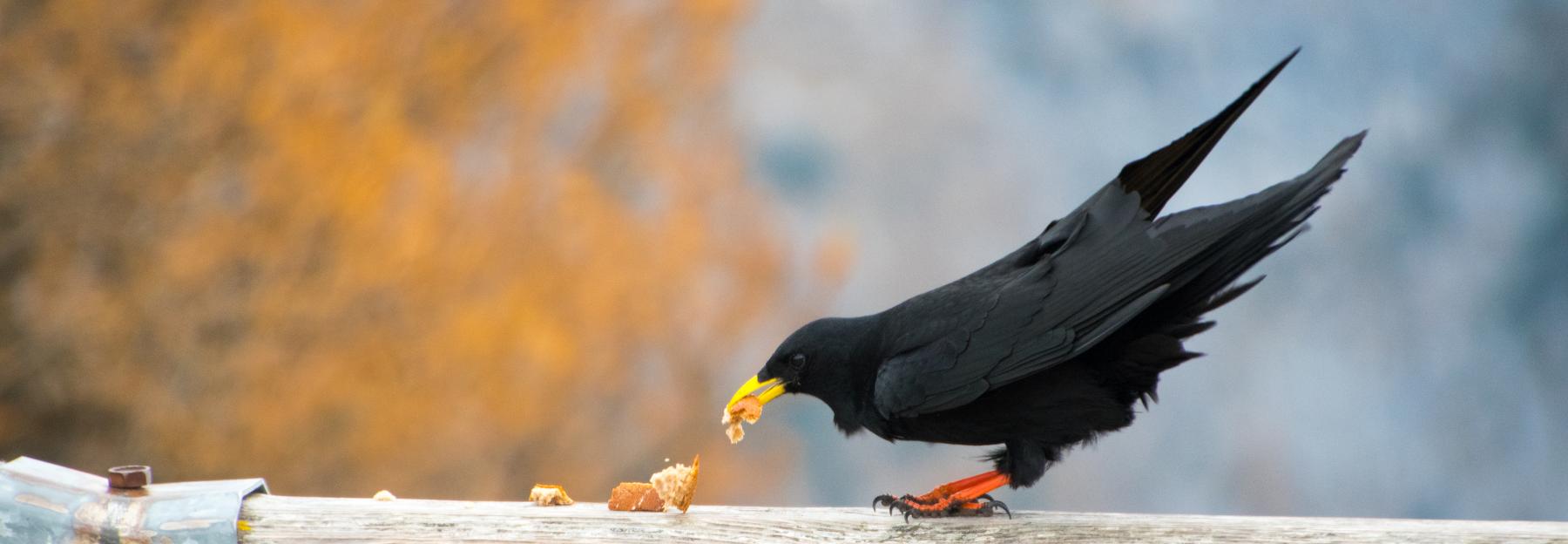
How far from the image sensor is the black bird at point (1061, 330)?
1.76m

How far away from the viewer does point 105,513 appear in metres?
1.88

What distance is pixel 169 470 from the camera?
456 cm

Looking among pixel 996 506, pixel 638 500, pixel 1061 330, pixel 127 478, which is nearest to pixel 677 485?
pixel 638 500

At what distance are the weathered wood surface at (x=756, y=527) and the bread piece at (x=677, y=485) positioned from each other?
0.08ft

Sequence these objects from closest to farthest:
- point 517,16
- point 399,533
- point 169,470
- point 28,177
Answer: point 399,533
point 28,177
point 169,470
point 517,16

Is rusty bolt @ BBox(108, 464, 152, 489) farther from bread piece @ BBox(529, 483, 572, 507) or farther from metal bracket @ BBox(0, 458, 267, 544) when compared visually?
bread piece @ BBox(529, 483, 572, 507)

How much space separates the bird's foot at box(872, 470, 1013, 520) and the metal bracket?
1.02 meters

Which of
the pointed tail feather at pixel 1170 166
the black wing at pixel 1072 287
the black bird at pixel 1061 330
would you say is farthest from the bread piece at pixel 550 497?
the pointed tail feather at pixel 1170 166

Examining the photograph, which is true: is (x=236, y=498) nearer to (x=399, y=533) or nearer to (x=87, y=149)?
(x=399, y=533)

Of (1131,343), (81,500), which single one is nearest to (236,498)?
(81,500)

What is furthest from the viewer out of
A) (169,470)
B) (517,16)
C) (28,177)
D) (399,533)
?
(517,16)

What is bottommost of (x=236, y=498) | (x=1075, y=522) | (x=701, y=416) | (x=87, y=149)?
(x=1075, y=522)

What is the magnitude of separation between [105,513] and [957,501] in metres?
1.31

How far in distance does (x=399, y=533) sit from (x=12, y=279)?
3307mm
